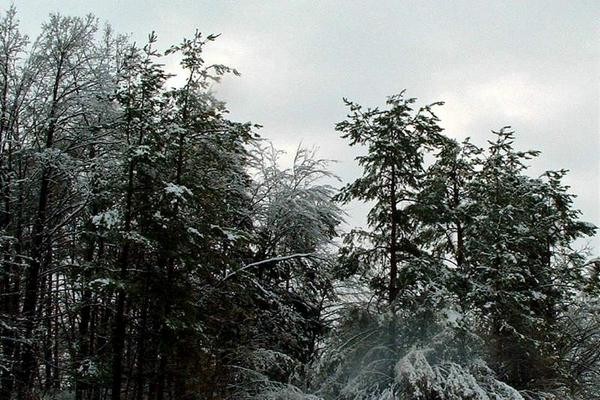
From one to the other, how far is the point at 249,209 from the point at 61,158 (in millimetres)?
7472

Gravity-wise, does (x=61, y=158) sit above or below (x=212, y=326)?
above

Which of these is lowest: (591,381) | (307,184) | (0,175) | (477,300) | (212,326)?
(591,381)

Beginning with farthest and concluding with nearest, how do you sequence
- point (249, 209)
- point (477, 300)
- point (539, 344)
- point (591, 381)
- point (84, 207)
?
point (249, 209)
point (591, 381)
point (84, 207)
point (477, 300)
point (539, 344)

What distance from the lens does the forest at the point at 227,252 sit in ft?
39.1

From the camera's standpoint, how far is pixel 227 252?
16641mm

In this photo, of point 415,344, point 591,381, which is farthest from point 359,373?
point 591,381

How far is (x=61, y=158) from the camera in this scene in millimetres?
14000

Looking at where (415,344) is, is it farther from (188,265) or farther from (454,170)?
(454,170)

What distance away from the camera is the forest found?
11.9m

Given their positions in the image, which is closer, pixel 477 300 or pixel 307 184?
pixel 477 300

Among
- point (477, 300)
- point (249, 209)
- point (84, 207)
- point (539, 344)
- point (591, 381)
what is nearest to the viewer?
point (539, 344)

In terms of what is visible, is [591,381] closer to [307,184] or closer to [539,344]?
[539,344]

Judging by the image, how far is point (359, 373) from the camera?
11.6 m

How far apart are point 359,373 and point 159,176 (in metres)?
6.50
